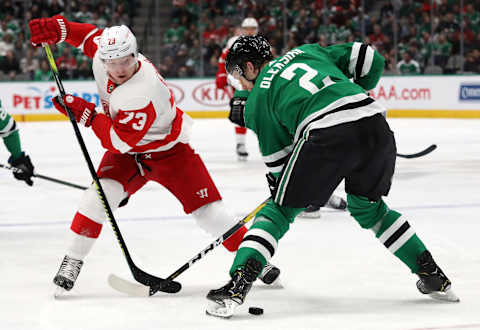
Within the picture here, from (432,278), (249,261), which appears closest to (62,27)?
(249,261)

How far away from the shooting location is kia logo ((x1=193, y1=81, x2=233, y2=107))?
1132cm

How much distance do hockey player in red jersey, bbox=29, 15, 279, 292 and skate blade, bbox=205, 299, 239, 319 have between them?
0.43m

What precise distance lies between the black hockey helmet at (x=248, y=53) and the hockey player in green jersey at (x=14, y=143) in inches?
69.4

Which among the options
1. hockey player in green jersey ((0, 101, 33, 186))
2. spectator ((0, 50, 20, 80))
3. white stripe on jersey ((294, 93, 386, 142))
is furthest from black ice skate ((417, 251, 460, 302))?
spectator ((0, 50, 20, 80))

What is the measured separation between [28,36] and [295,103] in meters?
10.3

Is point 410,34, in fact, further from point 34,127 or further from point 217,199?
point 217,199

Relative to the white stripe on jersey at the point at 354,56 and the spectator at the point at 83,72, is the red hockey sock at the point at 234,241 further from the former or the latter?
the spectator at the point at 83,72

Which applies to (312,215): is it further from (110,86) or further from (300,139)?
(300,139)

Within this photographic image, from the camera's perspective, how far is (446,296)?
2682 millimetres

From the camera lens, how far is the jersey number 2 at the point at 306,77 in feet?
8.05

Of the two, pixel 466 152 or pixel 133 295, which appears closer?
pixel 133 295

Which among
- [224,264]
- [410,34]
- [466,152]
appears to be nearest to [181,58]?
[410,34]

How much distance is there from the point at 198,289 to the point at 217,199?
35 centimetres

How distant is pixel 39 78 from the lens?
11.0 meters
